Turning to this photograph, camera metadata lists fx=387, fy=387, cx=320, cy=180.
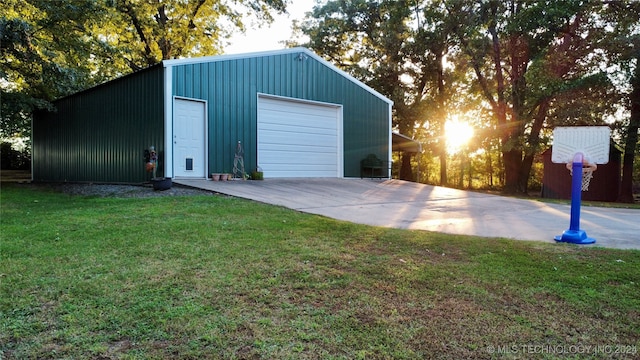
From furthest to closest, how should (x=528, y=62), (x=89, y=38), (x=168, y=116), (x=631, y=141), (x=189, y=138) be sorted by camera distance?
1. (x=528, y=62)
2. (x=631, y=141)
3. (x=89, y=38)
4. (x=189, y=138)
5. (x=168, y=116)

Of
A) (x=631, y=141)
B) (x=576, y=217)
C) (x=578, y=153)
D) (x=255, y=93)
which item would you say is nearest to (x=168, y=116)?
(x=255, y=93)

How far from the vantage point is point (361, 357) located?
161cm

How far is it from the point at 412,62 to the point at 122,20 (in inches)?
504

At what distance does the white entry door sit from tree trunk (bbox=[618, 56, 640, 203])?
13.8 m

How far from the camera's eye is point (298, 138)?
412 inches

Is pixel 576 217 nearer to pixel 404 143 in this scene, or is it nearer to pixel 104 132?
pixel 104 132

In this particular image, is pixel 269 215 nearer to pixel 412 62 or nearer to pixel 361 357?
pixel 361 357

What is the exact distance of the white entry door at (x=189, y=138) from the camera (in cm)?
821

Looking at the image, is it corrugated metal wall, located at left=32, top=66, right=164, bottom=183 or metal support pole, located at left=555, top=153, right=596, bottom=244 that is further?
corrugated metal wall, located at left=32, top=66, right=164, bottom=183

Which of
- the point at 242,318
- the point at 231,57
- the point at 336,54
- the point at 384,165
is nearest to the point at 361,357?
the point at 242,318

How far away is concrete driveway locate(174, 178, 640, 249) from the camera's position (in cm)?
404

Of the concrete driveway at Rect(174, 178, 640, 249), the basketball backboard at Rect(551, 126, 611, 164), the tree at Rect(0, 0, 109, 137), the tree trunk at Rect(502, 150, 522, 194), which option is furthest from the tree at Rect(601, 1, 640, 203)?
the tree at Rect(0, 0, 109, 137)

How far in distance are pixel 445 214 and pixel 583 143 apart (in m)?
2.09

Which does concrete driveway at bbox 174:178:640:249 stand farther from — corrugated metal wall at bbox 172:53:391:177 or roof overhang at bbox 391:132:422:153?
roof overhang at bbox 391:132:422:153
